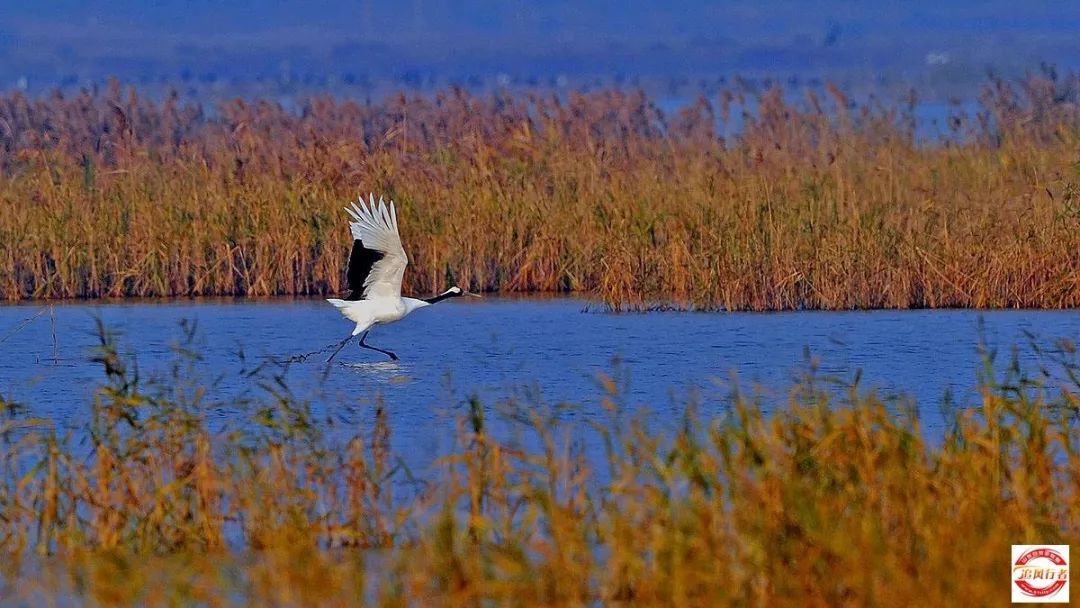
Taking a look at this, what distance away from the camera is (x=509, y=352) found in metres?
11.1

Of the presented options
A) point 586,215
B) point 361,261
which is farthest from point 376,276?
point 586,215

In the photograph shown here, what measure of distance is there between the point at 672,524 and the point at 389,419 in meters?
3.55

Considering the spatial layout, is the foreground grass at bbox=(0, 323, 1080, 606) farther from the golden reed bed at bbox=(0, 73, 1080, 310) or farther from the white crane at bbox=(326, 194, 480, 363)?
the golden reed bed at bbox=(0, 73, 1080, 310)

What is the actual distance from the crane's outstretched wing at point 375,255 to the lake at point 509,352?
0.40 metres

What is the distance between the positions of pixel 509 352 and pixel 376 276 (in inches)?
32.5

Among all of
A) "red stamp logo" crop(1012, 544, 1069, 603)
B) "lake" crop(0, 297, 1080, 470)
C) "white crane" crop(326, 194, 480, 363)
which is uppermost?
"white crane" crop(326, 194, 480, 363)

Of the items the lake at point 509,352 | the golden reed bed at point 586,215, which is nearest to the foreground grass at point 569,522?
the lake at point 509,352

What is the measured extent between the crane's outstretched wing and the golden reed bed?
225 cm

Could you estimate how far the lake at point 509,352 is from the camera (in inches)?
361

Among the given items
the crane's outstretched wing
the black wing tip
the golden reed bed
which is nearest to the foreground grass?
the crane's outstretched wing

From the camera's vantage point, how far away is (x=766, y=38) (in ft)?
227

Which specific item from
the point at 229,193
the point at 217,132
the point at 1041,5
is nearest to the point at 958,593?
the point at 229,193

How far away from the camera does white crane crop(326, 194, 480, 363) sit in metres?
10.7

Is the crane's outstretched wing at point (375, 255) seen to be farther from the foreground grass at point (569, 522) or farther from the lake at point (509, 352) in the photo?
the foreground grass at point (569, 522)
